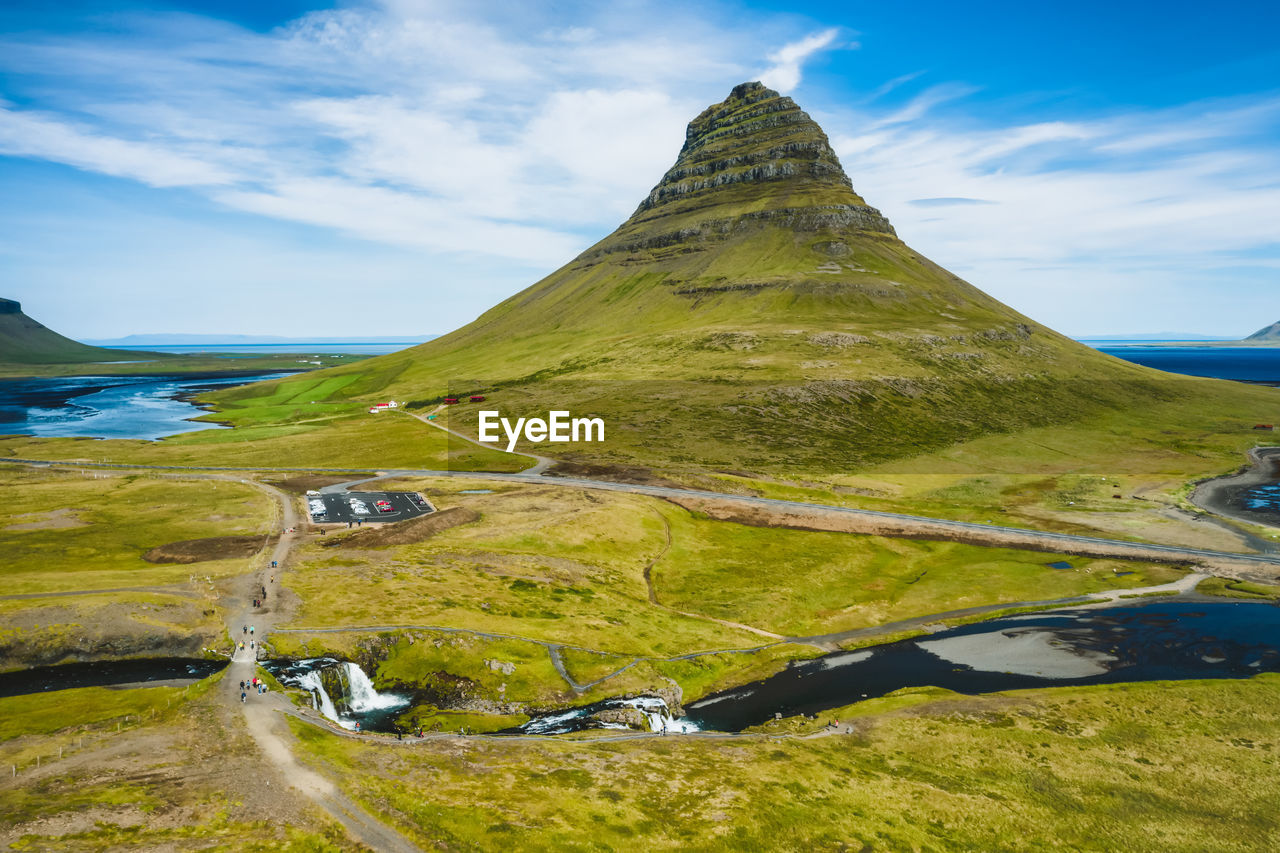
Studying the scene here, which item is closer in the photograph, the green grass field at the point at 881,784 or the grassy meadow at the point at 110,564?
the green grass field at the point at 881,784

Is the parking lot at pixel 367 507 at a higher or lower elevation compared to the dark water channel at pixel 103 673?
higher

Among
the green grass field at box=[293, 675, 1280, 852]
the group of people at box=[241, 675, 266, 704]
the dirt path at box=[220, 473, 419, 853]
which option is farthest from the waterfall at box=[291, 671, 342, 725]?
the green grass field at box=[293, 675, 1280, 852]

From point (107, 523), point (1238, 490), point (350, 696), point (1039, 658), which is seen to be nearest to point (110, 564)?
point (107, 523)

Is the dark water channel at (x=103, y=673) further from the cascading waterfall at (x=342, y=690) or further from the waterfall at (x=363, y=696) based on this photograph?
the waterfall at (x=363, y=696)

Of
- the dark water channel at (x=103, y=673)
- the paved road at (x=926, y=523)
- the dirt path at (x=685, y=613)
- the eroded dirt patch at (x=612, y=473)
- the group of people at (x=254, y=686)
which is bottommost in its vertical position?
the dirt path at (x=685, y=613)

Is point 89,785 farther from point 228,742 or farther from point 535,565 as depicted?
point 535,565

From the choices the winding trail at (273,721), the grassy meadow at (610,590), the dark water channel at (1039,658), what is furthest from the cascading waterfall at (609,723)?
the winding trail at (273,721)
